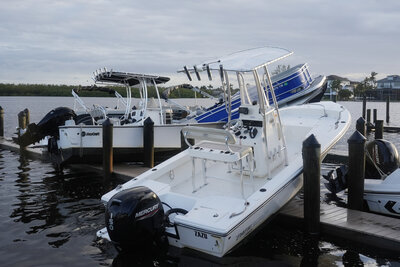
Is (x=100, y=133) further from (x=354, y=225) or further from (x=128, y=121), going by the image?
(x=354, y=225)

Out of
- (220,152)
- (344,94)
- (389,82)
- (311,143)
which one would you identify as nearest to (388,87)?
(389,82)

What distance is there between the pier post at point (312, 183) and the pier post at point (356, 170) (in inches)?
38.9

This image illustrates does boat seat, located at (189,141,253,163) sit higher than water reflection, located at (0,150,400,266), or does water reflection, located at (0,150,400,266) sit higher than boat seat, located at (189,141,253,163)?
boat seat, located at (189,141,253,163)

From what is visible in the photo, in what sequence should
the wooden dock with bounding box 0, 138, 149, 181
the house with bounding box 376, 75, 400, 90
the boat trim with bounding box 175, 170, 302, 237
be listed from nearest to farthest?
the boat trim with bounding box 175, 170, 302, 237
the wooden dock with bounding box 0, 138, 149, 181
the house with bounding box 376, 75, 400, 90

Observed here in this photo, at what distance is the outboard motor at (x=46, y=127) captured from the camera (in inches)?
451

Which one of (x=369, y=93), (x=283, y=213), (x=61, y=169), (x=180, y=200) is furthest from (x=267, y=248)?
(x=369, y=93)

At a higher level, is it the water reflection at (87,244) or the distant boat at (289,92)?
the distant boat at (289,92)

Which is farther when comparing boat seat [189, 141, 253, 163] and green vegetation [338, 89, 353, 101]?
green vegetation [338, 89, 353, 101]

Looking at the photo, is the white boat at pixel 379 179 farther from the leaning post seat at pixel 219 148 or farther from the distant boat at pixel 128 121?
the distant boat at pixel 128 121

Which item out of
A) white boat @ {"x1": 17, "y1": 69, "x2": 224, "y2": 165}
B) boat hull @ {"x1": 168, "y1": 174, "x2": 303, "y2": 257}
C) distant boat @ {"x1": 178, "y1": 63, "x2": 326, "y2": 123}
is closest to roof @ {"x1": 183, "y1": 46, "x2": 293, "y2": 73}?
boat hull @ {"x1": 168, "y1": 174, "x2": 303, "y2": 257}

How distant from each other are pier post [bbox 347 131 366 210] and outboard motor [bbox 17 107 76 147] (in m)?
7.83

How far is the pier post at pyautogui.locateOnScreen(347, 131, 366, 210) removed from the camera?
7172 millimetres

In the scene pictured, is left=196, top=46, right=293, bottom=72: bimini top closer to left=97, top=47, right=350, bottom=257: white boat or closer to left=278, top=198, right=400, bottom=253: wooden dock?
left=97, top=47, right=350, bottom=257: white boat

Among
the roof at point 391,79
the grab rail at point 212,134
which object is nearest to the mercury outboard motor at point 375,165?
the grab rail at point 212,134
